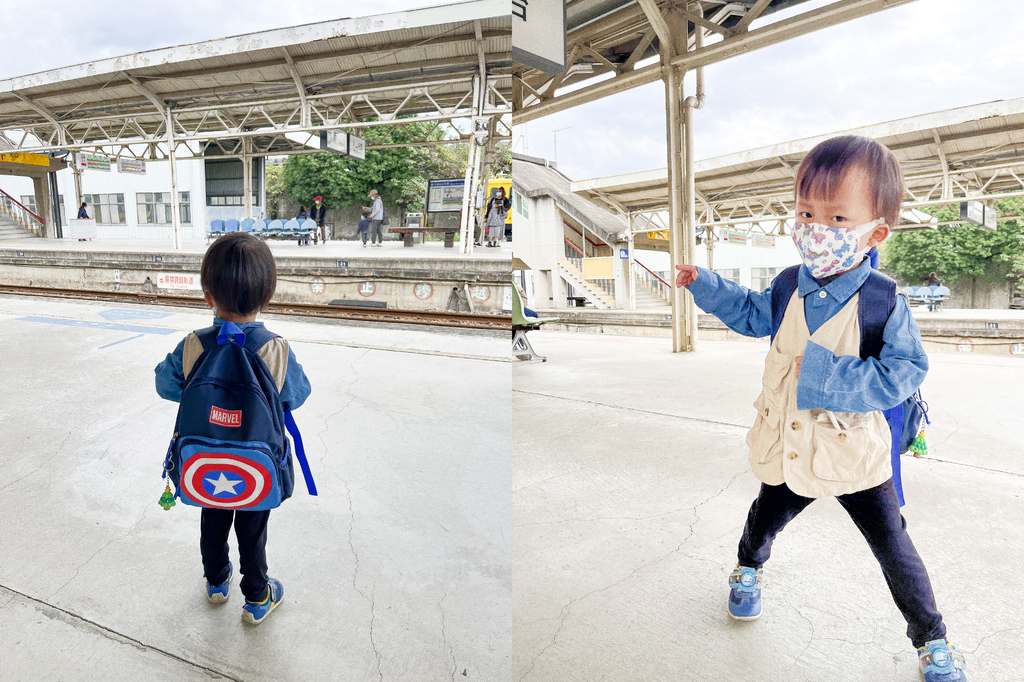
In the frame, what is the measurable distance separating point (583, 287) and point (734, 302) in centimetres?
1898

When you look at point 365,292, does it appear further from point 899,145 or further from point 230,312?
point 899,145

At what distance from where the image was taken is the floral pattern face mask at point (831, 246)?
1203 mm

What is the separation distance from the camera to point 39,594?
1.57 m

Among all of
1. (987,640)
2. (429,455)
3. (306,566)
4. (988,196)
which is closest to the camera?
(987,640)

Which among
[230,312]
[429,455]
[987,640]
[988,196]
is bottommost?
[987,640]

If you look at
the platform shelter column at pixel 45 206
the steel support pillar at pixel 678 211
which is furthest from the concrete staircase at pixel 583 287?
the platform shelter column at pixel 45 206

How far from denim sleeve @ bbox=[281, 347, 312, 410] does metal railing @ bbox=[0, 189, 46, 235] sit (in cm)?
2128

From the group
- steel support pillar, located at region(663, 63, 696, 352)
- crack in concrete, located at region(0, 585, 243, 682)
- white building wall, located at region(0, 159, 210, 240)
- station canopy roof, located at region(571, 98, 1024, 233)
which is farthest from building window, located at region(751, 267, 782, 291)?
crack in concrete, located at region(0, 585, 243, 682)

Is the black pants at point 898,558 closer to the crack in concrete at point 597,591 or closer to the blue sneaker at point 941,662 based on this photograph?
the blue sneaker at point 941,662

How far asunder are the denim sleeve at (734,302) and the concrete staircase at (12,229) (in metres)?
22.0

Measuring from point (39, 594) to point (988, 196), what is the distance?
15778 mm

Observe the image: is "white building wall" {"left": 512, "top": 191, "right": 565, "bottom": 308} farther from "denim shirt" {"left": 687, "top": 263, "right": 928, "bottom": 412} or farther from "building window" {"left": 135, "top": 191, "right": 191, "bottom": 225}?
"denim shirt" {"left": 687, "top": 263, "right": 928, "bottom": 412}

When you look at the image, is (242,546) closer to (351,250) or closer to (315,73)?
(315,73)

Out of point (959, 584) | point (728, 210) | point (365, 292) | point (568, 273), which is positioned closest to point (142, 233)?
point (568, 273)
